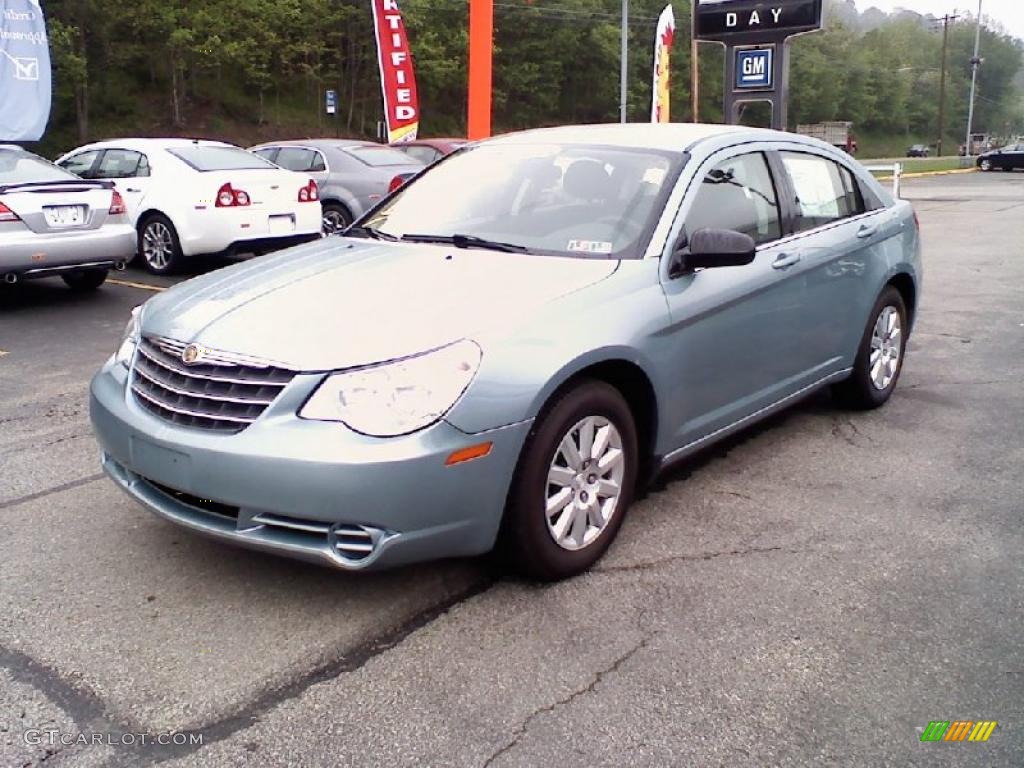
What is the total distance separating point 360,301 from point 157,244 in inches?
320

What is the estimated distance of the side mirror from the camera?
384cm

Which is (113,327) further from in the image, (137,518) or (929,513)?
(929,513)

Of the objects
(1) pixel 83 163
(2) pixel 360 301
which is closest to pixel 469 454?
(2) pixel 360 301

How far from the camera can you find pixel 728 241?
3.85m

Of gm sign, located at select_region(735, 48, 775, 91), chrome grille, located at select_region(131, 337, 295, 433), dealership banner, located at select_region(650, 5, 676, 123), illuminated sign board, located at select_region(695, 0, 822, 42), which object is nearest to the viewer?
chrome grille, located at select_region(131, 337, 295, 433)

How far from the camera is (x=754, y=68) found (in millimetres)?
14539

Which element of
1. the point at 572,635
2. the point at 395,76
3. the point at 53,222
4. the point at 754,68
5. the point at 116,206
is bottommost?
the point at 572,635

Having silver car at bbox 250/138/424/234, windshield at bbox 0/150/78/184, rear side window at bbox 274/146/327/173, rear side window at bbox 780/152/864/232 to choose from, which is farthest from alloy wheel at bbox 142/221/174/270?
rear side window at bbox 780/152/864/232

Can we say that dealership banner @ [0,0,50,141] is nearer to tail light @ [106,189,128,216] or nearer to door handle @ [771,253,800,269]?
tail light @ [106,189,128,216]

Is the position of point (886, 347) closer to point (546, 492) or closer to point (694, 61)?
point (546, 492)

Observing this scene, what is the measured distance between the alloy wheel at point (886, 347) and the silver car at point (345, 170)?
8.04m

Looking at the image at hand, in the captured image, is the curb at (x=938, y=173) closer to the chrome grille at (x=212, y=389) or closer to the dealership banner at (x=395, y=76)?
the dealership banner at (x=395, y=76)

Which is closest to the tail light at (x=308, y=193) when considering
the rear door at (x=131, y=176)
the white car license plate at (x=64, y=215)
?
the rear door at (x=131, y=176)

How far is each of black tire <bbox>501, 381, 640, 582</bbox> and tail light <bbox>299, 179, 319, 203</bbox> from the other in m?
8.14
